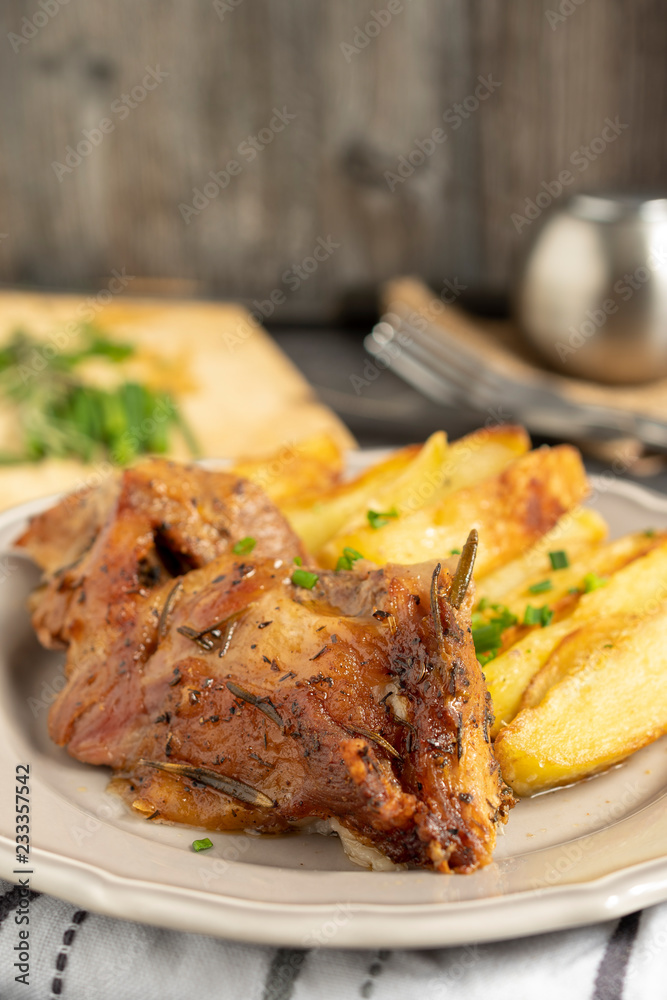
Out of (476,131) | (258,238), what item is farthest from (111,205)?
(476,131)

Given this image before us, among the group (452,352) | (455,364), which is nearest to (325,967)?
(455,364)

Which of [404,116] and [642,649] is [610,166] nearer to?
[404,116]

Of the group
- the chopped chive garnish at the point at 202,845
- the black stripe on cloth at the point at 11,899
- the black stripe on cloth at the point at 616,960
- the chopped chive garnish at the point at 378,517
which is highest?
the chopped chive garnish at the point at 378,517

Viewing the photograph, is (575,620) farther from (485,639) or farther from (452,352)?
(452,352)

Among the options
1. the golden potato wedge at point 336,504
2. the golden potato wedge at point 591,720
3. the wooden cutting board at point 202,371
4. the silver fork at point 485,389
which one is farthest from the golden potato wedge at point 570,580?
the wooden cutting board at point 202,371

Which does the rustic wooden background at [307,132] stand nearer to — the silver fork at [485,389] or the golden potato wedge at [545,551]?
the silver fork at [485,389]

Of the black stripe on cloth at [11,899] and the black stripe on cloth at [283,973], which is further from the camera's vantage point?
the black stripe on cloth at [11,899]

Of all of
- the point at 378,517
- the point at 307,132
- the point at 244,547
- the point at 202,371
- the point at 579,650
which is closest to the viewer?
the point at 579,650
